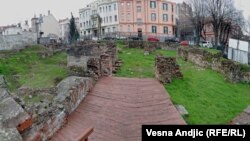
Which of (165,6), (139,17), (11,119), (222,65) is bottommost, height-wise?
(222,65)

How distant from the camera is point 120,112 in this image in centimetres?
1333

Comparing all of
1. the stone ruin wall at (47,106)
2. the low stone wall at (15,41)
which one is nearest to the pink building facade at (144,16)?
the low stone wall at (15,41)

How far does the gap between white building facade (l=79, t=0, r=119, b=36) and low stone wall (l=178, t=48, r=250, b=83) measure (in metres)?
39.8

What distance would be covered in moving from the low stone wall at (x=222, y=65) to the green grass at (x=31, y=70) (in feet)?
30.8

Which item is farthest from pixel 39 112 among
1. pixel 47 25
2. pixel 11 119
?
pixel 47 25

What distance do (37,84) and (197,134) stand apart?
681 inches

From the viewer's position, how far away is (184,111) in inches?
557

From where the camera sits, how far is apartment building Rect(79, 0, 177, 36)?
211 ft

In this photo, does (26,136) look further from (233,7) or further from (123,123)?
(233,7)

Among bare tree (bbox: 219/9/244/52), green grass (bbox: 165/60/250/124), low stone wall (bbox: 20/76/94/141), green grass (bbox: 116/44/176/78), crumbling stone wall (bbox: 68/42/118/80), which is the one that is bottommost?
green grass (bbox: 165/60/250/124)

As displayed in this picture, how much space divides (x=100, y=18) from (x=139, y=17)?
8.83m

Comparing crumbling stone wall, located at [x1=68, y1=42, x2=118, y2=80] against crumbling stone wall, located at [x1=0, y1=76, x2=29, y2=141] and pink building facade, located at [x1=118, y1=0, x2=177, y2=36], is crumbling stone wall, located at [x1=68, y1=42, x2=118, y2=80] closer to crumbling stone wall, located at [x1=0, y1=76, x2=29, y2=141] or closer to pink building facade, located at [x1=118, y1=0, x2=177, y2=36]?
crumbling stone wall, located at [x1=0, y1=76, x2=29, y2=141]

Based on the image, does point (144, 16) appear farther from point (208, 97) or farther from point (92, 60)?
point (208, 97)

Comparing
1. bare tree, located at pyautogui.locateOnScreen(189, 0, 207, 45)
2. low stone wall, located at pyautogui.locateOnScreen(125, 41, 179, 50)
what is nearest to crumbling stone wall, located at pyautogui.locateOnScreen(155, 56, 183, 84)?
low stone wall, located at pyautogui.locateOnScreen(125, 41, 179, 50)
